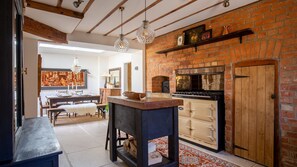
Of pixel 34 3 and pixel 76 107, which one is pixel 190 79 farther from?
pixel 76 107

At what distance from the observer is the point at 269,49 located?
2.62 m

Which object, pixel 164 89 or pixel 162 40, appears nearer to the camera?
pixel 162 40

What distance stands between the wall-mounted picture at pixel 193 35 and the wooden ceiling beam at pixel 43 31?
110 inches

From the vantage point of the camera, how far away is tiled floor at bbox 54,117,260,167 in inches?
107

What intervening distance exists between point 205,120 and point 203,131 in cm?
22

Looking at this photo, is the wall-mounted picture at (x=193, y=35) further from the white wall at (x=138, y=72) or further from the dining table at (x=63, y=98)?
the dining table at (x=63, y=98)

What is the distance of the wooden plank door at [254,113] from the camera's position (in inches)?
103

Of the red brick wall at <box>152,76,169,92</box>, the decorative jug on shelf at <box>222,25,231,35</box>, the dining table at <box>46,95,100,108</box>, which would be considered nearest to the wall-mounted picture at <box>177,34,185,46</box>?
the decorative jug on shelf at <box>222,25,231,35</box>

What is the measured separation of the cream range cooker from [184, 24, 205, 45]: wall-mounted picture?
3.95 ft

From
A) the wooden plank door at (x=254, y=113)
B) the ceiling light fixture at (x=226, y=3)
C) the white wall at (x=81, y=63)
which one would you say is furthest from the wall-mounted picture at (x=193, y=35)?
the white wall at (x=81, y=63)

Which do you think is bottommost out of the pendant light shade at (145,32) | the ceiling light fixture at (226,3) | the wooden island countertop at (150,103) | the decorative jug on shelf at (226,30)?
the wooden island countertop at (150,103)
